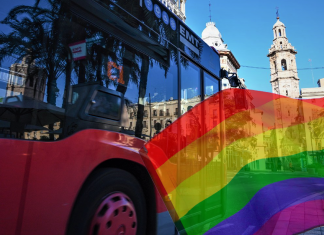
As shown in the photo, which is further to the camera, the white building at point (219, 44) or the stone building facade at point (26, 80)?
the white building at point (219, 44)

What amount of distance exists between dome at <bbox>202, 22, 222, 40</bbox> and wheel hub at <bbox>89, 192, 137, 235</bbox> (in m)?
76.8

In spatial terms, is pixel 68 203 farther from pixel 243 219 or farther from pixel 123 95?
pixel 243 219

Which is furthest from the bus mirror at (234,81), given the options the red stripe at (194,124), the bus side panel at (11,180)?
the bus side panel at (11,180)

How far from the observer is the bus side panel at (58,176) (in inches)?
66.7

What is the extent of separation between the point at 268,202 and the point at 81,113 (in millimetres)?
2741

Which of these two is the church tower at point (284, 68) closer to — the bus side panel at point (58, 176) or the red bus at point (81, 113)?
the red bus at point (81, 113)

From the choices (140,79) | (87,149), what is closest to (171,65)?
(140,79)

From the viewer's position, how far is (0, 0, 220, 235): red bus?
167 cm

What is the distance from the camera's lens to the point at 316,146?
12.1ft

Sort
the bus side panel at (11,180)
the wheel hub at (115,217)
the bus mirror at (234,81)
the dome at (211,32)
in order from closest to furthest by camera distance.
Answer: the bus side panel at (11,180)
the wheel hub at (115,217)
the bus mirror at (234,81)
the dome at (211,32)

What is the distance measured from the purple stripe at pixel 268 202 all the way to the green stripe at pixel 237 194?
0.06 metres

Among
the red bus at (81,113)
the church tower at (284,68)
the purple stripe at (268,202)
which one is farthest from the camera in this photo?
the church tower at (284,68)

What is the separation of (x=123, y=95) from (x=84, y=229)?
1305 mm

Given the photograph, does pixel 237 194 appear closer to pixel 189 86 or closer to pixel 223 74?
pixel 189 86
